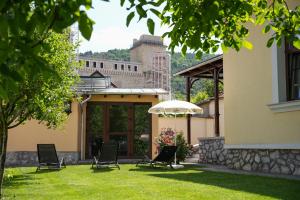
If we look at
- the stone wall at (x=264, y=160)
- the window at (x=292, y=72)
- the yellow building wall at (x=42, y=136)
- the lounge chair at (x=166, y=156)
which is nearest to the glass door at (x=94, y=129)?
the yellow building wall at (x=42, y=136)

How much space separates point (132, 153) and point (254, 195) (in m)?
10.8

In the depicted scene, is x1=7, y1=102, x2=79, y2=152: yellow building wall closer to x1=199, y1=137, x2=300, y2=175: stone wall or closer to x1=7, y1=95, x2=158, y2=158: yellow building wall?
x1=7, y1=95, x2=158, y2=158: yellow building wall

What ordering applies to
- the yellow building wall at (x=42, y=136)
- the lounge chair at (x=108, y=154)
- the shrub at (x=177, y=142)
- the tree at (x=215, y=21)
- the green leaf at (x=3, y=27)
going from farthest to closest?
the yellow building wall at (x=42, y=136) < the shrub at (x=177, y=142) < the lounge chair at (x=108, y=154) < the tree at (x=215, y=21) < the green leaf at (x=3, y=27)

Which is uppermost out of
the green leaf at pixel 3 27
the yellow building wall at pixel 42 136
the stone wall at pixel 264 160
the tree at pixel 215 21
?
the tree at pixel 215 21

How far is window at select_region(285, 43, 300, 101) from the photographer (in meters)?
9.82

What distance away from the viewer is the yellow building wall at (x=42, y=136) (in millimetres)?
15539

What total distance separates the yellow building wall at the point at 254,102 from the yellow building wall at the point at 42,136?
650 cm

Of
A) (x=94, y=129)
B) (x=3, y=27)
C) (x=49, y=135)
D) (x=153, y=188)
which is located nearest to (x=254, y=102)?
(x=153, y=188)

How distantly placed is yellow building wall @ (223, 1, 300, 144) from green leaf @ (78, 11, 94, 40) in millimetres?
8180

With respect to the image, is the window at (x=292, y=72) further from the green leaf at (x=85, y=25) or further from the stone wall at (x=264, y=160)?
the green leaf at (x=85, y=25)

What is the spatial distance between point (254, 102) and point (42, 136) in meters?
8.46

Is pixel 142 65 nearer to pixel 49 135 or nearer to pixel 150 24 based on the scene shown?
pixel 49 135

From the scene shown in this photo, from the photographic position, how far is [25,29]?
6.41ft

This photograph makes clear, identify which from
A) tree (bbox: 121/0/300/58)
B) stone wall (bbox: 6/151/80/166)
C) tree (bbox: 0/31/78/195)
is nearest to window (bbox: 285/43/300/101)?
tree (bbox: 0/31/78/195)
